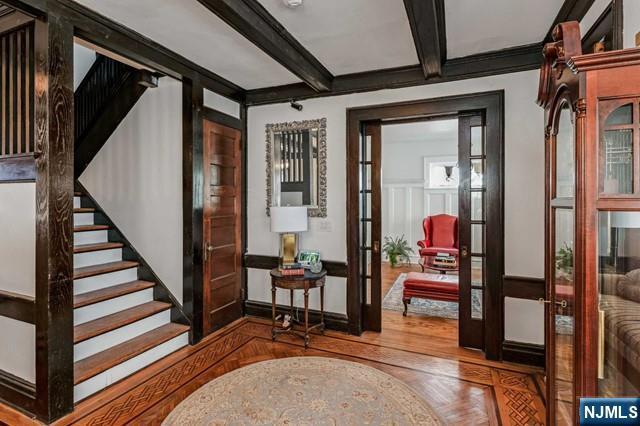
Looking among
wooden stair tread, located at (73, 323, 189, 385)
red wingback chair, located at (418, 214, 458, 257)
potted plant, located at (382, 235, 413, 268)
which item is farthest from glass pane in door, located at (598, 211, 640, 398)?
potted plant, located at (382, 235, 413, 268)

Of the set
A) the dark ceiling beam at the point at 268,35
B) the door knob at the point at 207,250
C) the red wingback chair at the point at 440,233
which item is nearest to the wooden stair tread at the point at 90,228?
the door knob at the point at 207,250

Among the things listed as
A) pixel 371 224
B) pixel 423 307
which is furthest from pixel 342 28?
pixel 423 307

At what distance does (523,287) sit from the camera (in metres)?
2.91

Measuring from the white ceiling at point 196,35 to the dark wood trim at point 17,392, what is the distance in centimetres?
262

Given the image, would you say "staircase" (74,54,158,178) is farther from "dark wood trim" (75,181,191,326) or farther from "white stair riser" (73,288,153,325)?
"white stair riser" (73,288,153,325)

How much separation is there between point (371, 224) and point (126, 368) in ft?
8.69

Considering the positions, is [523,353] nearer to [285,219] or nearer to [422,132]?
[285,219]

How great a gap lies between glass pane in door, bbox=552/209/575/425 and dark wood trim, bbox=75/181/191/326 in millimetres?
3034

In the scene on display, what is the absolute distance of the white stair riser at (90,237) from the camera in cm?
352

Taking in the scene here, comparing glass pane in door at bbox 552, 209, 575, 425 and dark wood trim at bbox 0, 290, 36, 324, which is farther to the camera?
dark wood trim at bbox 0, 290, 36, 324

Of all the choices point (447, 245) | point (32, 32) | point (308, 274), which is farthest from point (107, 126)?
point (447, 245)

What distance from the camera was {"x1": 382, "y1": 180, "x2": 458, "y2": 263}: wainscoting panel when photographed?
7.11 m

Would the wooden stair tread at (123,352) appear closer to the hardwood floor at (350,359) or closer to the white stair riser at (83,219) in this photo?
the hardwood floor at (350,359)

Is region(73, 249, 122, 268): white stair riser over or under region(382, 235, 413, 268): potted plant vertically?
over
